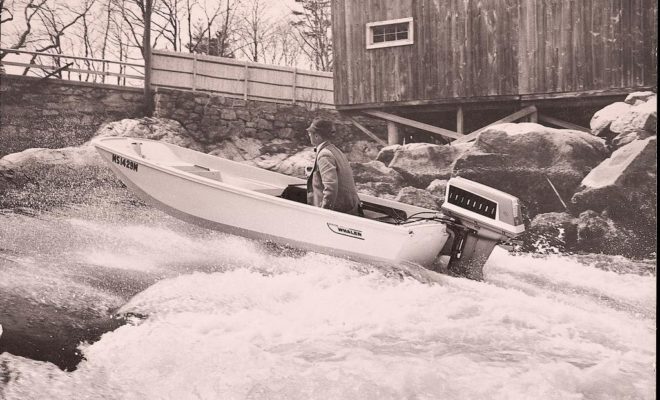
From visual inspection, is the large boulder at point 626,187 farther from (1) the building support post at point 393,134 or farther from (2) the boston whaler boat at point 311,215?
(1) the building support post at point 393,134

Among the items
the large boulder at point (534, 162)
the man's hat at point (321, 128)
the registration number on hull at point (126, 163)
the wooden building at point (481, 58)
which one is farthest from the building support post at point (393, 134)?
the registration number on hull at point (126, 163)

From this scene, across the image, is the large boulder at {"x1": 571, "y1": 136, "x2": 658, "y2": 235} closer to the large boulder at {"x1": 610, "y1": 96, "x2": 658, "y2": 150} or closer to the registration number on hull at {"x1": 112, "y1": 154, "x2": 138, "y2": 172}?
the large boulder at {"x1": 610, "y1": 96, "x2": 658, "y2": 150}

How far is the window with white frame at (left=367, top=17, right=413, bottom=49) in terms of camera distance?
5953 millimetres

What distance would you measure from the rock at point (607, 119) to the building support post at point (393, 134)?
1.33 m

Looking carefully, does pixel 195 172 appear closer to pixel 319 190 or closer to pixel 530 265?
pixel 319 190

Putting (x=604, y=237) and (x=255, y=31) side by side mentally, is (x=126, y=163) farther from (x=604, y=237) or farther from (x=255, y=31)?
(x=604, y=237)

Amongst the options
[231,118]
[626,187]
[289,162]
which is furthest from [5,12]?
[626,187]

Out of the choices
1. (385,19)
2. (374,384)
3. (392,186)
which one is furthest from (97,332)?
(385,19)

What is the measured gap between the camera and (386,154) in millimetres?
4445

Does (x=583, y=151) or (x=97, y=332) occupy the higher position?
(x=583, y=151)

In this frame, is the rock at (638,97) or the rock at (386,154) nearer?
the rock at (638,97)

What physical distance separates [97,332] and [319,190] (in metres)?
1.41

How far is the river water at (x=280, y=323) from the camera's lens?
7.45ft

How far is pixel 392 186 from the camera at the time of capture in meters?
4.01
